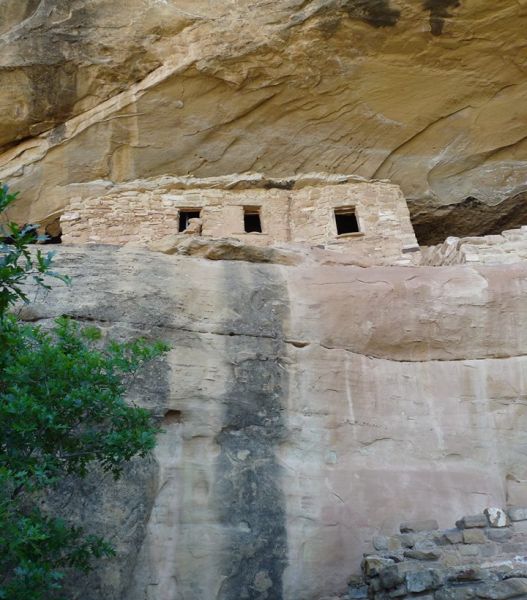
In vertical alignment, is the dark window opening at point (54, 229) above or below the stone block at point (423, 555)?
above

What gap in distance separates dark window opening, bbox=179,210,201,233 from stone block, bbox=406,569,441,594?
8.31 metres

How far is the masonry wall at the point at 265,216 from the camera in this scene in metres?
12.5

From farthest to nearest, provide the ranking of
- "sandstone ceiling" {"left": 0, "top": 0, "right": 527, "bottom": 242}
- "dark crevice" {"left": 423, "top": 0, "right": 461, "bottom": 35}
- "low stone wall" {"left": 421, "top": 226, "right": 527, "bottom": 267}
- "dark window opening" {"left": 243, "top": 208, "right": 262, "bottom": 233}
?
"dark window opening" {"left": 243, "top": 208, "right": 262, "bottom": 233} → "sandstone ceiling" {"left": 0, "top": 0, "right": 527, "bottom": 242} → "dark crevice" {"left": 423, "top": 0, "right": 461, "bottom": 35} → "low stone wall" {"left": 421, "top": 226, "right": 527, "bottom": 267}

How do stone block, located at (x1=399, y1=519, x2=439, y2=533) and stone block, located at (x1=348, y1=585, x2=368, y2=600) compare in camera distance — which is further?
stone block, located at (x1=399, y1=519, x2=439, y2=533)

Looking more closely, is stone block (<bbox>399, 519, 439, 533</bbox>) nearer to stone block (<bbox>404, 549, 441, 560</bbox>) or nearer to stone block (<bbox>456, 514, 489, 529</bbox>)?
stone block (<bbox>456, 514, 489, 529</bbox>)

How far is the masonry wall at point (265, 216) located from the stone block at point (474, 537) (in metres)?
6.40

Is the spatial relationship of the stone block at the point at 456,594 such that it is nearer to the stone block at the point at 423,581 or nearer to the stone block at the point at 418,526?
the stone block at the point at 423,581

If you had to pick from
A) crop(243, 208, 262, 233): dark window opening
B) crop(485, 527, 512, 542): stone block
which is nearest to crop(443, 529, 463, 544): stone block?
crop(485, 527, 512, 542): stone block

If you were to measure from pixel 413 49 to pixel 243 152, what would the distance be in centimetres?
304

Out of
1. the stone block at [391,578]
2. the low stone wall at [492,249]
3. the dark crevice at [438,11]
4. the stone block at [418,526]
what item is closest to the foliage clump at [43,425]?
the stone block at [391,578]

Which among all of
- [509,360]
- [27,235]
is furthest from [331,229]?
[27,235]

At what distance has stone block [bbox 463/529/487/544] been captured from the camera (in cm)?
618

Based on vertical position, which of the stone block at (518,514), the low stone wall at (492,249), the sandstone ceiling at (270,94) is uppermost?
the sandstone ceiling at (270,94)

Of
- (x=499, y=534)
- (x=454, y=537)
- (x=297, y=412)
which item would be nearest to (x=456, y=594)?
(x=454, y=537)
